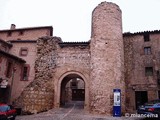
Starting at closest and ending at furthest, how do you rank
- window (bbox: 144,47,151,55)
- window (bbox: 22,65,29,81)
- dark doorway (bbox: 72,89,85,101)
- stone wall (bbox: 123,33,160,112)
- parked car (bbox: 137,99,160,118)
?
parked car (bbox: 137,99,160,118)
stone wall (bbox: 123,33,160,112)
window (bbox: 144,47,151,55)
window (bbox: 22,65,29,81)
dark doorway (bbox: 72,89,85,101)

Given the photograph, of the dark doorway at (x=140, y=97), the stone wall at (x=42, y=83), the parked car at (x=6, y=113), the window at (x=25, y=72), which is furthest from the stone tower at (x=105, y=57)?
the window at (x=25, y=72)

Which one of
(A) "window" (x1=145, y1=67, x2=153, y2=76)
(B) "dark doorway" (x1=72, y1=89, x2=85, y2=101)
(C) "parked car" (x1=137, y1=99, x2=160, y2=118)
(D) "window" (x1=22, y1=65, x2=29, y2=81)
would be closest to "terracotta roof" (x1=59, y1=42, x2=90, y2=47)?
(D) "window" (x1=22, y1=65, x2=29, y2=81)

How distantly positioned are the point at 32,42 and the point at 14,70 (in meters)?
3.96

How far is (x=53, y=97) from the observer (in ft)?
54.9

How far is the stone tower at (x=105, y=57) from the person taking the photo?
570 inches

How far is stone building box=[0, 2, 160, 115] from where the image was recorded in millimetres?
14998

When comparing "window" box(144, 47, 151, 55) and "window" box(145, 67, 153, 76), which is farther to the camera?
"window" box(144, 47, 151, 55)

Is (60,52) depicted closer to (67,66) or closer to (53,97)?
(67,66)

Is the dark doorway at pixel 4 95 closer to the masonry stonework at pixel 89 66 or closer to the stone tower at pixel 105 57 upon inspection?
the masonry stonework at pixel 89 66

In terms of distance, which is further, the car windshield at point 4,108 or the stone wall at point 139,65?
the stone wall at point 139,65

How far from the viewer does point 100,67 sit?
15.2m

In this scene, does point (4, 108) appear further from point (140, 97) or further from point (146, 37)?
point (146, 37)

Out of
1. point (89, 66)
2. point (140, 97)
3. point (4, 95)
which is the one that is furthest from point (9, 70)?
point (140, 97)

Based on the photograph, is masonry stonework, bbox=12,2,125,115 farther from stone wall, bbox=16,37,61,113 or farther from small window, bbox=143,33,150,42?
small window, bbox=143,33,150,42
